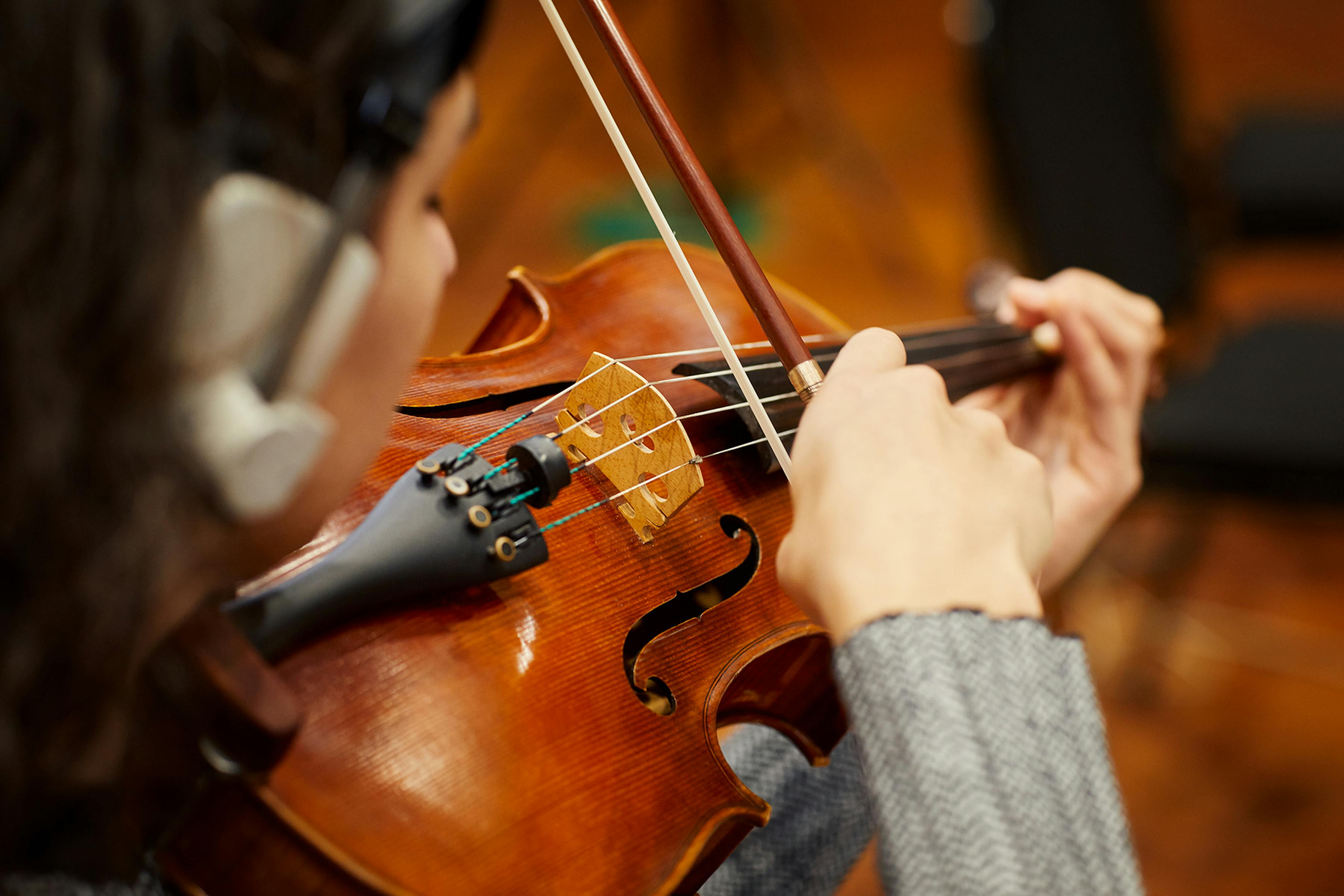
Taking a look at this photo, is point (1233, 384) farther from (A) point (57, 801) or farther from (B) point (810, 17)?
(B) point (810, 17)

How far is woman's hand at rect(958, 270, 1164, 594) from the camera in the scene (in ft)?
2.97

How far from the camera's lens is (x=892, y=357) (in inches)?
21.9

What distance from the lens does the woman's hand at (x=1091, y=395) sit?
906 millimetres

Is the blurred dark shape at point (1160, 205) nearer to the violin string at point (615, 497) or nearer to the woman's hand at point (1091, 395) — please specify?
the woman's hand at point (1091, 395)

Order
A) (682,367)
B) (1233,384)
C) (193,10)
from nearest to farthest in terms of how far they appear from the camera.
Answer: (193,10)
(682,367)
(1233,384)

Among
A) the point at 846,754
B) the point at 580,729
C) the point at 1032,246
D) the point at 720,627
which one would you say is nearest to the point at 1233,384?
the point at 1032,246

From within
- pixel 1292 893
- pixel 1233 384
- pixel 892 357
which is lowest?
pixel 1292 893

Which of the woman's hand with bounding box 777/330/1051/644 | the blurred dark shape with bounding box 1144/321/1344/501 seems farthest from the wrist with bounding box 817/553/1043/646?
the blurred dark shape with bounding box 1144/321/1344/501

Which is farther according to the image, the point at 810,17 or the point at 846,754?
the point at 810,17

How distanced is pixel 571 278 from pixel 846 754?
420 mm

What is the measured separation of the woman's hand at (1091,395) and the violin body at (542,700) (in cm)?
35

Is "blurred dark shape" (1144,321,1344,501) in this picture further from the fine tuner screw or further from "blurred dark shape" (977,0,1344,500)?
the fine tuner screw

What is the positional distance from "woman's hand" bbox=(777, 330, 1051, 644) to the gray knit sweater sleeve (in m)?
0.02

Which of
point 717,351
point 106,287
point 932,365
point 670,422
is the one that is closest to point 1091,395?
point 932,365
